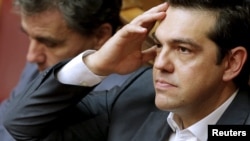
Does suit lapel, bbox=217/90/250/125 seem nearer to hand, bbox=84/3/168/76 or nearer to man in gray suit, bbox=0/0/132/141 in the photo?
hand, bbox=84/3/168/76

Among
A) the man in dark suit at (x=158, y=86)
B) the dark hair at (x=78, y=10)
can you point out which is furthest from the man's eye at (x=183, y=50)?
the dark hair at (x=78, y=10)

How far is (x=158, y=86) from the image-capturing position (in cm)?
138

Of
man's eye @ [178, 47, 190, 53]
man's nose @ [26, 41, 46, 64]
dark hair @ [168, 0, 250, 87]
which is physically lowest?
man's nose @ [26, 41, 46, 64]

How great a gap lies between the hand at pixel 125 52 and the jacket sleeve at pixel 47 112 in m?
0.08

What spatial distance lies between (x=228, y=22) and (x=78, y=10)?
680 mm

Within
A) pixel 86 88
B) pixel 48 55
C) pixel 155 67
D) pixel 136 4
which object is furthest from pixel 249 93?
pixel 136 4

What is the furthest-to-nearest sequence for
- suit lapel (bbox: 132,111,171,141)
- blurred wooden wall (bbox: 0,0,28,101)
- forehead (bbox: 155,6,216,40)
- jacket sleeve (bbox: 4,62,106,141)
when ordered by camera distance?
blurred wooden wall (bbox: 0,0,28,101) → jacket sleeve (bbox: 4,62,106,141) → suit lapel (bbox: 132,111,171,141) → forehead (bbox: 155,6,216,40)

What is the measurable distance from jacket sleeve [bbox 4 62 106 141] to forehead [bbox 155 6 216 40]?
366 millimetres

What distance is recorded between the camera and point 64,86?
5.24 ft

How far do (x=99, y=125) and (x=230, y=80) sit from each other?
0.43 meters

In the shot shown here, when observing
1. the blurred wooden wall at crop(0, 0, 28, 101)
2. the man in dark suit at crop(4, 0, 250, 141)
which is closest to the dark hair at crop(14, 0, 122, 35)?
the man in dark suit at crop(4, 0, 250, 141)

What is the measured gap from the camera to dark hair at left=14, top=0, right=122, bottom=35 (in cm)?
189

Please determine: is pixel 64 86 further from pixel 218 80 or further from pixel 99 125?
pixel 218 80

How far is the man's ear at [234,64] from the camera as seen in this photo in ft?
4.48
